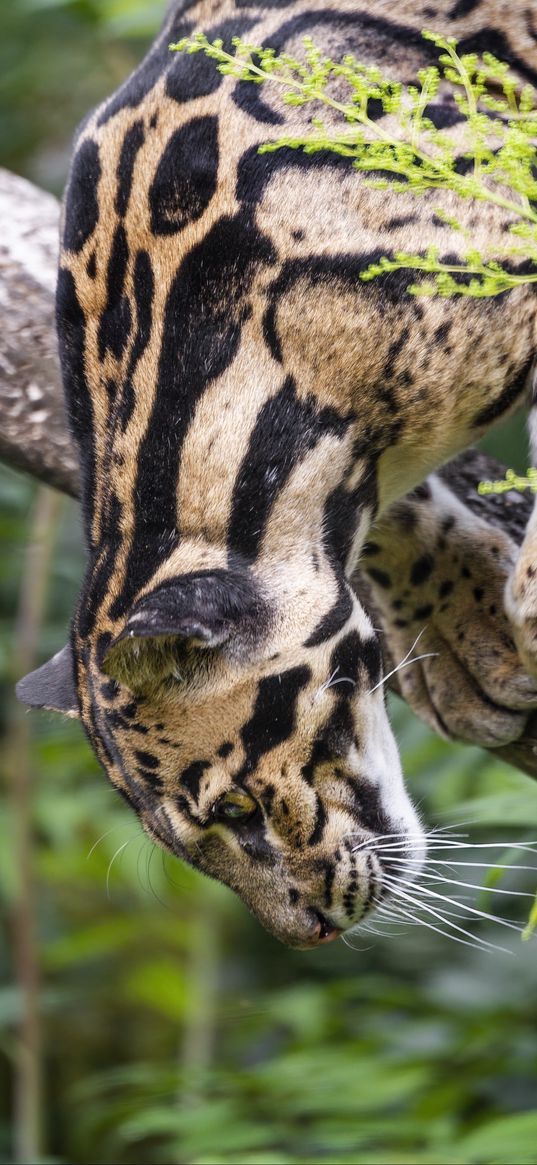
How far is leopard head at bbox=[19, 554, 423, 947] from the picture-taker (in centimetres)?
253

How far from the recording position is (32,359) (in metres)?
3.56

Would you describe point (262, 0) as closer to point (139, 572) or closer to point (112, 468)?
point (112, 468)

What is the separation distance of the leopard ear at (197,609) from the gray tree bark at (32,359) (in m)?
0.80

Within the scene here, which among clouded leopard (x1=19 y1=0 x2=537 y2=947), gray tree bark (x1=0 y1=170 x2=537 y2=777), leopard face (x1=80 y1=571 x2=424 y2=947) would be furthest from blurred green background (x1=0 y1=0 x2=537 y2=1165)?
gray tree bark (x1=0 y1=170 x2=537 y2=777)

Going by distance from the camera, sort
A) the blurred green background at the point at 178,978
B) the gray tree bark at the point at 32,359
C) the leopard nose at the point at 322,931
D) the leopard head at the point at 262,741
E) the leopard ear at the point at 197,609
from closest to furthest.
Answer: the leopard ear at the point at 197,609 → the leopard head at the point at 262,741 → the leopard nose at the point at 322,931 → the blurred green background at the point at 178,978 → the gray tree bark at the point at 32,359

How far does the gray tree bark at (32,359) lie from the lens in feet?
11.2

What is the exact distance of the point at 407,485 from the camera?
2.93 m

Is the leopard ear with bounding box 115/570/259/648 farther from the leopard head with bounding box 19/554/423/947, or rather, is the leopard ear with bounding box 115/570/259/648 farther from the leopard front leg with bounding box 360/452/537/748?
the leopard front leg with bounding box 360/452/537/748

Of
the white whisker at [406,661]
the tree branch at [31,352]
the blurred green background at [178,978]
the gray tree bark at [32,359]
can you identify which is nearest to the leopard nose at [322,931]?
the blurred green background at [178,978]

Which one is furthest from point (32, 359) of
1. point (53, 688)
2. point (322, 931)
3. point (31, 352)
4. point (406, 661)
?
point (322, 931)

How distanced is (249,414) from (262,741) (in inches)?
23.7

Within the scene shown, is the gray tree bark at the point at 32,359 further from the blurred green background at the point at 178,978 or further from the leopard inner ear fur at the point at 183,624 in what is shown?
the leopard inner ear fur at the point at 183,624

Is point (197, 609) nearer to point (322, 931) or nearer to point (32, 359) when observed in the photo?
point (322, 931)

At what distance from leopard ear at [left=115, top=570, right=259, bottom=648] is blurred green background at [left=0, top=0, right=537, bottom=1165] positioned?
63cm
